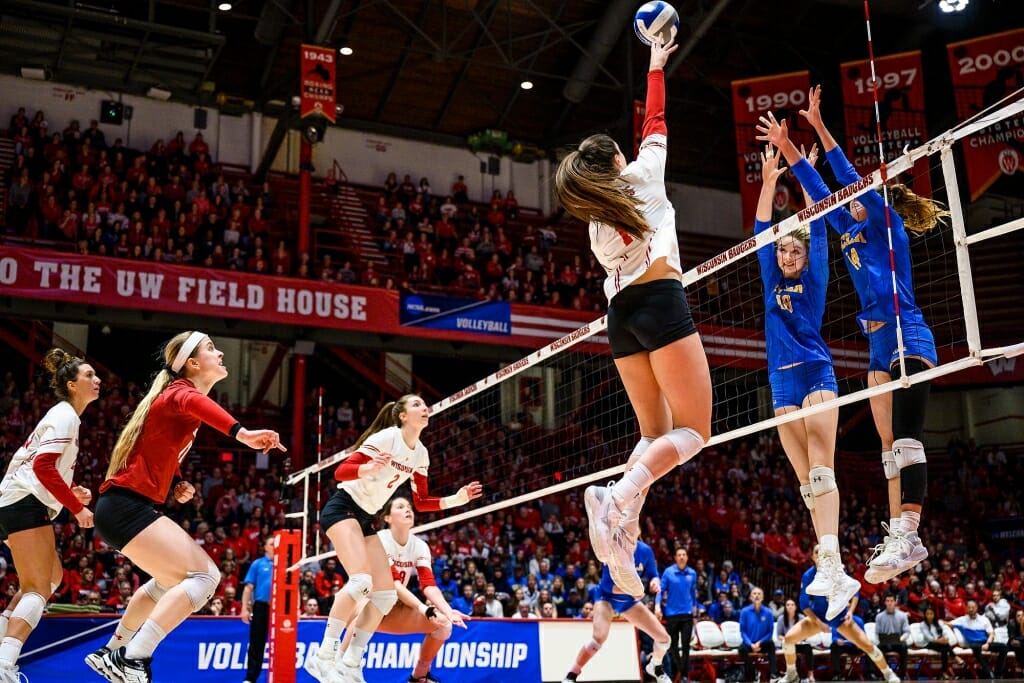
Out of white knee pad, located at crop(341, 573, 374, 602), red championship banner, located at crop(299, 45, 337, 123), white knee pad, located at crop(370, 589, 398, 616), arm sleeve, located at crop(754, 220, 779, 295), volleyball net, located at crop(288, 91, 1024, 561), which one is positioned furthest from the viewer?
red championship banner, located at crop(299, 45, 337, 123)

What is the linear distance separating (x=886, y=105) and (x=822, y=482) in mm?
17703

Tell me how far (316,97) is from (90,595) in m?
10.9

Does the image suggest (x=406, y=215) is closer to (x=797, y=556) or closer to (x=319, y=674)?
(x=797, y=556)

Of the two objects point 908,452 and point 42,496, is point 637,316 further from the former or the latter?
point 42,496

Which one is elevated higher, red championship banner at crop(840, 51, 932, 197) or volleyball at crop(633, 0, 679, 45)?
red championship banner at crop(840, 51, 932, 197)

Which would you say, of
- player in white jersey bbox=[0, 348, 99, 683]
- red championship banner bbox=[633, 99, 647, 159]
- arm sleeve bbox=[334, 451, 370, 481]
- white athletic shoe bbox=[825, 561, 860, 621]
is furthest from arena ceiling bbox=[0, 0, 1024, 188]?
white athletic shoe bbox=[825, 561, 860, 621]

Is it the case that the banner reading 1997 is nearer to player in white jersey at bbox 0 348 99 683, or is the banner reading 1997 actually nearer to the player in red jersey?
player in white jersey at bbox 0 348 99 683

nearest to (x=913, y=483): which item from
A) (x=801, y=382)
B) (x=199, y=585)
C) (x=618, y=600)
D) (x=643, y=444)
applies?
(x=801, y=382)

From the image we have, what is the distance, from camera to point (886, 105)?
21.1 m

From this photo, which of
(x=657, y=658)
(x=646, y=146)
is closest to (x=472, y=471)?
(x=657, y=658)

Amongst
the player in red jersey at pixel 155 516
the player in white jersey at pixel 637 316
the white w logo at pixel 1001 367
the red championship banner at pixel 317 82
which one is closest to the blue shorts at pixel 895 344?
the player in white jersey at pixel 637 316

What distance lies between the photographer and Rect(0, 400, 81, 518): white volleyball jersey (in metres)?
6.57

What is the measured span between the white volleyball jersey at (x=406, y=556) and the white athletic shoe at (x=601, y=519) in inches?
216

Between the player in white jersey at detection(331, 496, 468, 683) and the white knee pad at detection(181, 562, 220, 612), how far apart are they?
3.06 m
